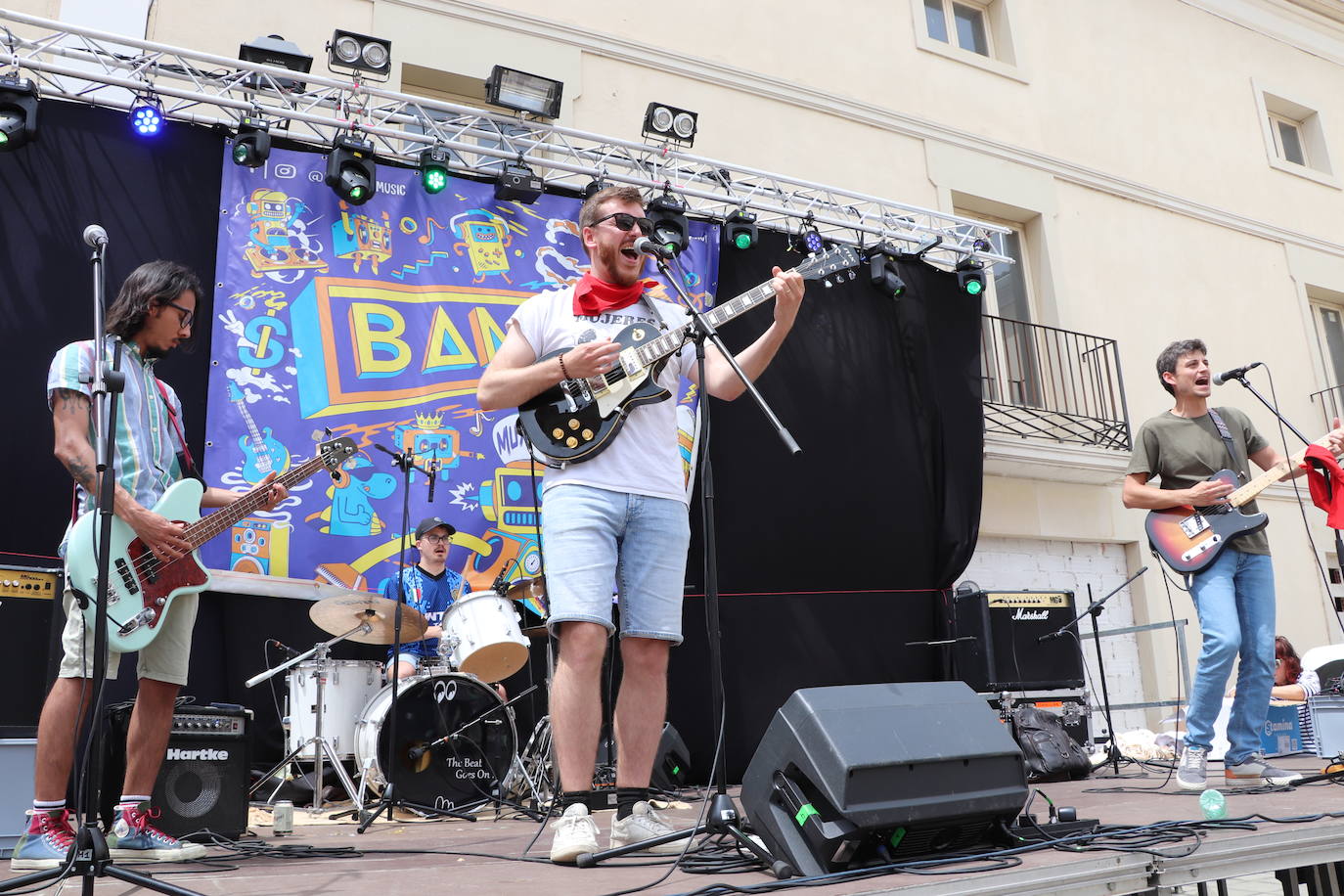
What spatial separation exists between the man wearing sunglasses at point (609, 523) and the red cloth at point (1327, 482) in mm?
2338

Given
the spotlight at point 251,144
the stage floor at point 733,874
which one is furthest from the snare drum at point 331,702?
the spotlight at point 251,144

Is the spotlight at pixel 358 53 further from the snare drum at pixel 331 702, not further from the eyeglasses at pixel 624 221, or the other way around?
the eyeglasses at pixel 624 221

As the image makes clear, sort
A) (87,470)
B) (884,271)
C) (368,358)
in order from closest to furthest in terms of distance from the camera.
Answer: (87,470), (368,358), (884,271)

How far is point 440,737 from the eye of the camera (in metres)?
4.71

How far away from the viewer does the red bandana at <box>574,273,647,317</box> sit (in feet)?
9.72

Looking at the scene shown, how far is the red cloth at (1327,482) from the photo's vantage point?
152 inches

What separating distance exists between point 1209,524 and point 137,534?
370cm

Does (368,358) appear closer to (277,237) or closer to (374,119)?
(277,237)

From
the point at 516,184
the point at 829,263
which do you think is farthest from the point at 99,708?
the point at 516,184

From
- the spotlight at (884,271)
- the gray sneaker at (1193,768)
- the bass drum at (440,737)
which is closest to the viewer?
the gray sneaker at (1193,768)

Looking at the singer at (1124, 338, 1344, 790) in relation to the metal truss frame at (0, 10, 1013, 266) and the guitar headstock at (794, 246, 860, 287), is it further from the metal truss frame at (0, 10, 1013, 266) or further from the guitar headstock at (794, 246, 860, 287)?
the metal truss frame at (0, 10, 1013, 266)

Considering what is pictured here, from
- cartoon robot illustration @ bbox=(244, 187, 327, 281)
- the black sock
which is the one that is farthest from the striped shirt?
cartoon robot illustration @ bbox=(244, 187, 327, 281)

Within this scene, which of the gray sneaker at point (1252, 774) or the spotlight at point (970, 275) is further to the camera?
the spotlight at point (970, 275)

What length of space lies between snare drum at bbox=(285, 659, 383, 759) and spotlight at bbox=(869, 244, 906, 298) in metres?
4.20
